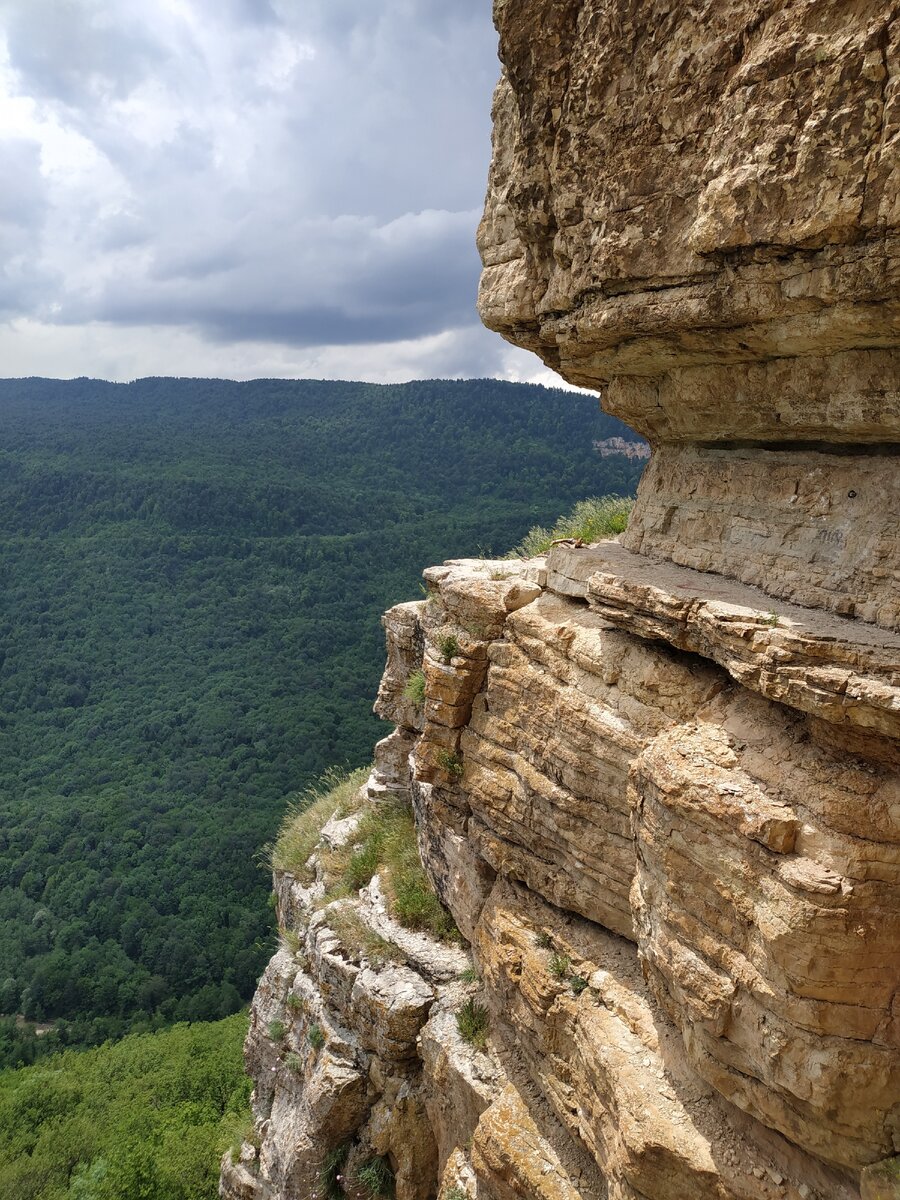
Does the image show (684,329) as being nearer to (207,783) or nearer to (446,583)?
(446,583)

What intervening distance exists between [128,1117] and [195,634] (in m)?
44.7

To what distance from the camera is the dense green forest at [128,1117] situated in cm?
1800

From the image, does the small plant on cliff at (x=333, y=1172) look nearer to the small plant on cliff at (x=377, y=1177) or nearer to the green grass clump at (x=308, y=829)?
the small plant on cliff at (x=377, y=1177)

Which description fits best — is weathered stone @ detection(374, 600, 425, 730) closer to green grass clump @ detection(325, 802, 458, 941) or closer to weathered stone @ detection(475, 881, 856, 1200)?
green grass clump @ detection(325, 802, 458, 941)

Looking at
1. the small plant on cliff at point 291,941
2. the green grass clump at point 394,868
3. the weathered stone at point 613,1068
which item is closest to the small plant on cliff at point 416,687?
the green grass clump at point 394,868

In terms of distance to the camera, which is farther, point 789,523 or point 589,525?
point 589,525

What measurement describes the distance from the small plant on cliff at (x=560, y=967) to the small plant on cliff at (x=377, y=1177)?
185 inches

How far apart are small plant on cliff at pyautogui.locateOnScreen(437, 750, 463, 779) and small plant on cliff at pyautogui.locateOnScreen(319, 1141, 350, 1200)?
5589 millimetres

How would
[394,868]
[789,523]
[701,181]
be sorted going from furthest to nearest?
[394,868] → [789,523] → [701,181]

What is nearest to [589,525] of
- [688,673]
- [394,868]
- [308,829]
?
[688,673]

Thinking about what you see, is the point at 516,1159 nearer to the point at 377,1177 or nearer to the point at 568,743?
the point at 377,1177

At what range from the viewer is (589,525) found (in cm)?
1167

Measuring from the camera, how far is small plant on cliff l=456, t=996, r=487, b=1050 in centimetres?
949

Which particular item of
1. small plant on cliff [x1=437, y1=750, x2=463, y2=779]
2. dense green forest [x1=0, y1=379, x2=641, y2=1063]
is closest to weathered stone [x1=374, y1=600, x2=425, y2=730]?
small plant on cliff [x1=437, y1=750, x2=463, y2=779]
